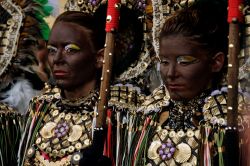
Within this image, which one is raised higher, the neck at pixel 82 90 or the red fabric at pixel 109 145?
the neck at pixel 82 90

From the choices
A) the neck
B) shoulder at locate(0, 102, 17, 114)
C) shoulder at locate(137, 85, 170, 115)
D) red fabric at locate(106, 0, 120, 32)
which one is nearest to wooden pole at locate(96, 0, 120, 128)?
red fabric at locate(106, 0, 120, 32)

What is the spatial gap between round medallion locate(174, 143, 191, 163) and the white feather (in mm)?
1385

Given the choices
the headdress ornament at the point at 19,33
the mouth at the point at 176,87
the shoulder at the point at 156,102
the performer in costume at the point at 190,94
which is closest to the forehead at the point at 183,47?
the performer in costume at the point at 190,94

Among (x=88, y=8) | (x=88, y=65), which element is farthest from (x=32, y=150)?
(x=88, y=8)

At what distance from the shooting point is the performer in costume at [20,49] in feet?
13.7

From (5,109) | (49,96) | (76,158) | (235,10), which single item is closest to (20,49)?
(5,109)

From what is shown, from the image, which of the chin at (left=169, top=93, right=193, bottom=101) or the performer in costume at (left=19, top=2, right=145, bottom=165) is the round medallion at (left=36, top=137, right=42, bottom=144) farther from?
the chin at (left=169, top=93, right=193, bottom=101)

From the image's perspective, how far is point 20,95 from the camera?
4.17 meters

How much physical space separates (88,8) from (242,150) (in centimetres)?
138

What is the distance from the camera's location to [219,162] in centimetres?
294

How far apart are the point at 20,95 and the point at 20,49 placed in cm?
28

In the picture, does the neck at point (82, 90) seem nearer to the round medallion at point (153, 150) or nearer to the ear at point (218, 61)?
the round medallion at point (153, 150)

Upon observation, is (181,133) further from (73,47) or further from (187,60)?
(73,47)

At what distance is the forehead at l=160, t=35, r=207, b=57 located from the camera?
3084 mm
